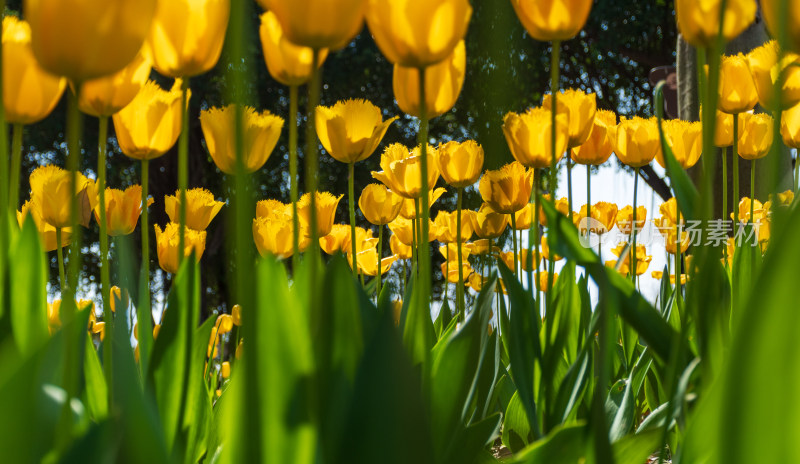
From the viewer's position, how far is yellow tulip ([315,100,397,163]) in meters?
1.04

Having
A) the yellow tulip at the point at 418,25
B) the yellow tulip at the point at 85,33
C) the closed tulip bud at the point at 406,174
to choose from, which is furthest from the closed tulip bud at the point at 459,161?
the yellow tulip at the point at 85,33

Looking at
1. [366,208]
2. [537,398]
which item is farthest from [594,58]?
[537,398]

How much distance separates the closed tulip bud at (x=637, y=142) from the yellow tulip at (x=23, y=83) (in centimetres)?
94

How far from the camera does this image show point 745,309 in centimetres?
41

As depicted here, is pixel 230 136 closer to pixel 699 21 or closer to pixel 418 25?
pixel 418 25

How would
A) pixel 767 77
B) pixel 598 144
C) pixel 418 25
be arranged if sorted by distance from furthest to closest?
pixel 598 144 < pixel 767 77 < pixel 418 25

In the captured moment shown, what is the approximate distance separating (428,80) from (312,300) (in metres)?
0.38

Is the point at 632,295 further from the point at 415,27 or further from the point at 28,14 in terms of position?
the point at 28,14

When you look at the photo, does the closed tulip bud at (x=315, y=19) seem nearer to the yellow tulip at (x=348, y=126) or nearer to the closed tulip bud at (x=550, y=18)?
the closed tulip bud at (x=550, y=18)

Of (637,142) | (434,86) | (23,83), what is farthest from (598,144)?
(23,83)

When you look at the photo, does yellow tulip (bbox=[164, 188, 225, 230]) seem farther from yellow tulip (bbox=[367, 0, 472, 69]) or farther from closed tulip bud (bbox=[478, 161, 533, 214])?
yellow tulip (bbox=[367, 0, 472, 69])

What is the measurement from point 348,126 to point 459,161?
10.6 inches

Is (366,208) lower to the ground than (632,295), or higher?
higher

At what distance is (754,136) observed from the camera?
59.6 inches
